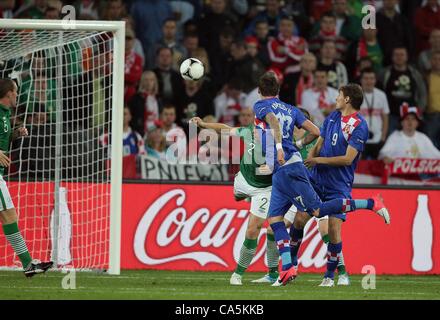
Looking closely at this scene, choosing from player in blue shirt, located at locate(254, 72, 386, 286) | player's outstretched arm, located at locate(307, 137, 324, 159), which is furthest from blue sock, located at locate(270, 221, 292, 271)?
player's outstretched arm, located at locate(307, 137, 324, 159)

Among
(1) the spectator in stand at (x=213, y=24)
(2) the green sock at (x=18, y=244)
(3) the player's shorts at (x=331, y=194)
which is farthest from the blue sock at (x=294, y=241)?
(1) the spectator in stand at (x=213, y=24)

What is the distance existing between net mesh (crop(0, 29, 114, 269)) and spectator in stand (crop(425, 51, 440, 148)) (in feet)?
18.0

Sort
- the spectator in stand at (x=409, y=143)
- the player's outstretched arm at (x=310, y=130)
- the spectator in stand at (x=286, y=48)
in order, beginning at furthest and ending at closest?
the spectator in stand at (x=286, y=48), the spectator in stand at (x=409, y=143), the player's outstretched arm at (x=310, y=130)

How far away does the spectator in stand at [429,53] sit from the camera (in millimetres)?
18266

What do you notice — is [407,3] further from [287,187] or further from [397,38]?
[287,187]

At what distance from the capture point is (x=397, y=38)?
18500 mm

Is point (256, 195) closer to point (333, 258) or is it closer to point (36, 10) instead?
point (333, 258)

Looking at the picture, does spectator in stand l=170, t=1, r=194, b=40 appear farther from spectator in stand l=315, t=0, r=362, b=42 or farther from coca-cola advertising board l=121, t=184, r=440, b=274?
coca-cola advertising board l=121, t=184, r=440, b=274

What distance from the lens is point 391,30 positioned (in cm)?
1850

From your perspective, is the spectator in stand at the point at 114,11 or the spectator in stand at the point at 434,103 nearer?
the spectator in stand at the point at 434,103

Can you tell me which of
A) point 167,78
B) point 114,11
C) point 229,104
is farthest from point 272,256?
point 114,11

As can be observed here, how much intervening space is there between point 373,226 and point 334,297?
448 cm

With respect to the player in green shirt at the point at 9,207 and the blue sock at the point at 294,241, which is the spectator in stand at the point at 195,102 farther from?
the player in green shirt at the point at 9,207

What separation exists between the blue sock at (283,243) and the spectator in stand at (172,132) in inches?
170
